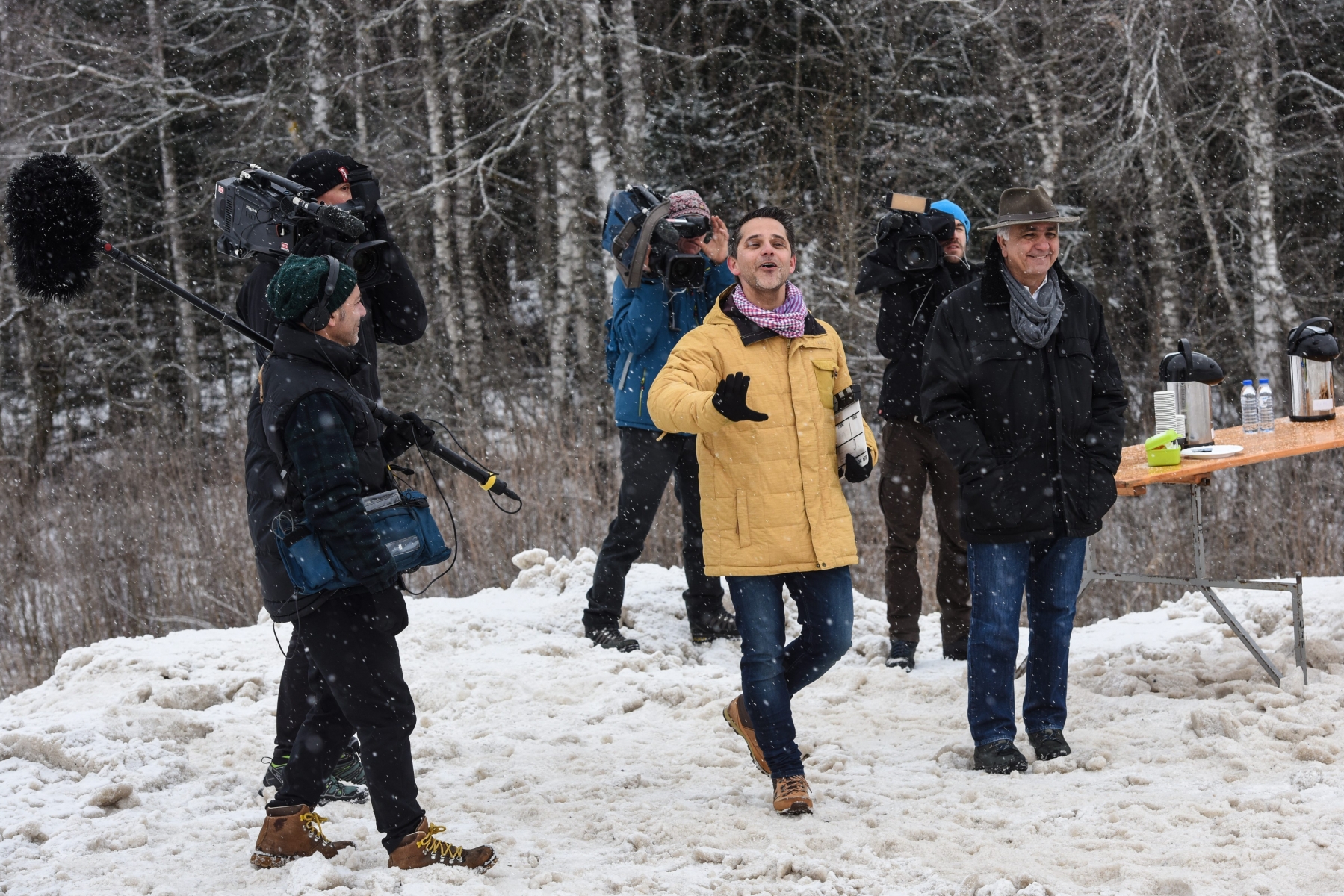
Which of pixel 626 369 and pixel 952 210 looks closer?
pixel 952 210

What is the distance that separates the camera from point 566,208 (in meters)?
13.0

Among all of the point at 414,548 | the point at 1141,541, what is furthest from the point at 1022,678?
the point at 1141,541

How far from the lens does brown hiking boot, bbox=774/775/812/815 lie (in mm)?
4020

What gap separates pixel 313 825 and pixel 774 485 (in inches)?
70.5

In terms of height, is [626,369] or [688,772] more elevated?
[626,369]

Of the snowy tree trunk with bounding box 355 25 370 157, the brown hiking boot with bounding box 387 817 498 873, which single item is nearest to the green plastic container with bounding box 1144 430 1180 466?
the brown hiking boot with bounding box 387 817 498 873

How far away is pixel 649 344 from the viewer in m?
5.71

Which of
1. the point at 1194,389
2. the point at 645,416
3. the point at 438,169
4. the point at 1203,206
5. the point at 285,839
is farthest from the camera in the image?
the point at 438,169

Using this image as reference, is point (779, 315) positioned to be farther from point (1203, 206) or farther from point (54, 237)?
point (1203, 206)

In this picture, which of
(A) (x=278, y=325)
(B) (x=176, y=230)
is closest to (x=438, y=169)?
(B) (x=176, y=230)

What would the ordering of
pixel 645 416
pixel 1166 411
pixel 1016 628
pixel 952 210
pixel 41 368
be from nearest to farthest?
pixel 1016 628 → pixel 1166 411 → pixel 952 210 → pixel 645 416 → pixel 41 368

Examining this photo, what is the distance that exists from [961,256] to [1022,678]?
6.48ft

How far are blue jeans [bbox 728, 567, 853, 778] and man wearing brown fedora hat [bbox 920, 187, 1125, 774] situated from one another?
0.64 metres

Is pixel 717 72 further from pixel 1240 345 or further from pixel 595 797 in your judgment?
pixel 595 797
